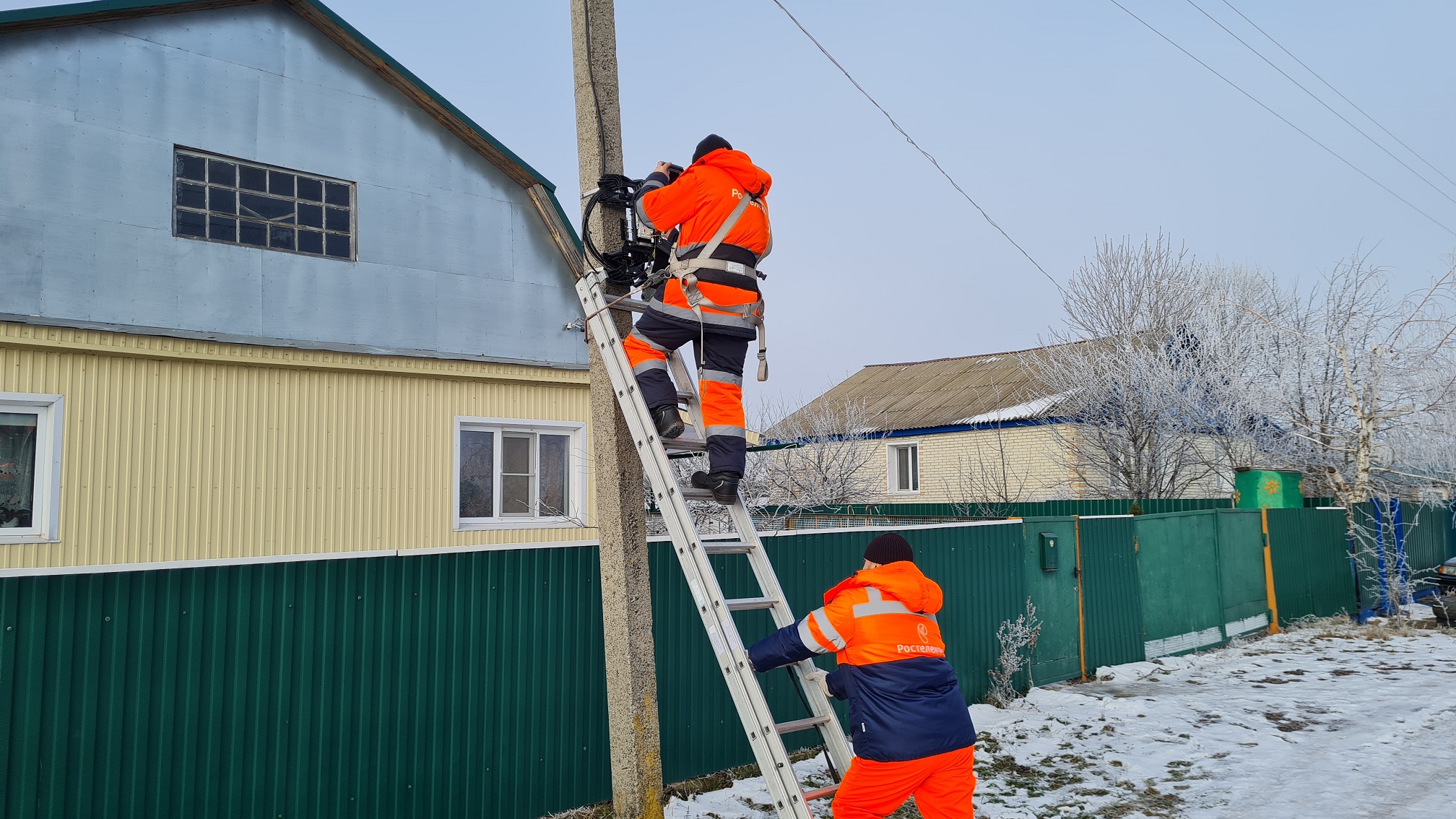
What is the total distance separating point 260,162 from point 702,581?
6154 mm

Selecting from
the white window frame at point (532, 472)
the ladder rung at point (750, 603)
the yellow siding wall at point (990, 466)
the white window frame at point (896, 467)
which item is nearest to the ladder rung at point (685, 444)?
the ladder rung at point (750, 603)

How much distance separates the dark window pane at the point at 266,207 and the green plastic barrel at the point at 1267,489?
48.1 ft

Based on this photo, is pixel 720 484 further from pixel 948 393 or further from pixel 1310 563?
pixel 948 393

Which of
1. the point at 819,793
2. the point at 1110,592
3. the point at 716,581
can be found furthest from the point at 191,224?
the point at 1110,592

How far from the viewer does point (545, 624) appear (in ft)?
17.5

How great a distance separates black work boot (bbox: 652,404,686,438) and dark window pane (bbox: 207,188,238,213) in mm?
5342

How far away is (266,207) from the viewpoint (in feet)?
25.3

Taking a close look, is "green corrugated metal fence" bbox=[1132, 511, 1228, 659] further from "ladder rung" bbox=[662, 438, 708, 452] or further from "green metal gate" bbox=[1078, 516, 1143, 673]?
"ladder rung" bbox=[662, 438, 708, 452]

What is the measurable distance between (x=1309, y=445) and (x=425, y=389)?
43.4 ft

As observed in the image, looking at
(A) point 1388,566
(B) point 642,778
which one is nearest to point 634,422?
(B) point 642,778

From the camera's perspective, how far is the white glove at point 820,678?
400 cm

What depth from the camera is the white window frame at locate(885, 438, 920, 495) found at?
83.7ft

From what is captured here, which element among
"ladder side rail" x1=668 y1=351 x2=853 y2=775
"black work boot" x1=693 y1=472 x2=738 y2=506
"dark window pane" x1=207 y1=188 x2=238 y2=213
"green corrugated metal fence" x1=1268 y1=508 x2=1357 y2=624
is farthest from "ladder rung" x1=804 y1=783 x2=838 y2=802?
"green corrugated metal fence" x1=1268 y1=508 x2=1357 y2=624

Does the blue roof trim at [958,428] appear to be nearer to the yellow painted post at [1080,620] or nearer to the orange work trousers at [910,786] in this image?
the yellow painted post at [1080,620]
